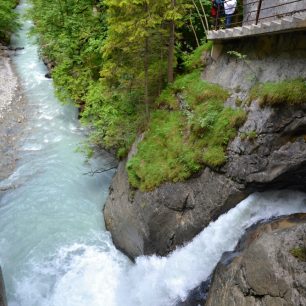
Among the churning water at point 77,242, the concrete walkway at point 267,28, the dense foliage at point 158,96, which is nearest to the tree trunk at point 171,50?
the dense foliage at point 158,96

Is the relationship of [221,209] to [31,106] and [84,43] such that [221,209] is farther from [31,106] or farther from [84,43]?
[31,106]

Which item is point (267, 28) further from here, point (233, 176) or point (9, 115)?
point (9, 115)

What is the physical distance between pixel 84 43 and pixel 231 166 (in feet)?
43.2

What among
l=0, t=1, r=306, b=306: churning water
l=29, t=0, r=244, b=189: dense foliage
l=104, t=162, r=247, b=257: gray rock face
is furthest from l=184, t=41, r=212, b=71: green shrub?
l=0, t=1, r=306, b=306: churning water

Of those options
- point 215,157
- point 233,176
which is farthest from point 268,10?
point 233,176

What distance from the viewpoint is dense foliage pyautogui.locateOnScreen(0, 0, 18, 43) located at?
28784 mm

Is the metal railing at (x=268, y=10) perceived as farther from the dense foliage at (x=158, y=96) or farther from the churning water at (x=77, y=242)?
the churning water at (x=77, y=242)

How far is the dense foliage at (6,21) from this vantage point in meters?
28.8

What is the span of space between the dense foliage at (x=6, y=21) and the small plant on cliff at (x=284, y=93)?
26642 mm

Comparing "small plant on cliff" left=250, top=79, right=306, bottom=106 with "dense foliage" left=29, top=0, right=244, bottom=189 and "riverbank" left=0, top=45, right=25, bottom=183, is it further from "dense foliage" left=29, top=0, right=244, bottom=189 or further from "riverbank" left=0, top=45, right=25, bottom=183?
"riverbank" left=0, top=45, right=25, bottom=183

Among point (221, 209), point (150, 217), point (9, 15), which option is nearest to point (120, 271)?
point (150, 217)

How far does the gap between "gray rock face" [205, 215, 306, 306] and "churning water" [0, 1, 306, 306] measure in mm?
1350

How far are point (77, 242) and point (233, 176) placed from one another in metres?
6.77

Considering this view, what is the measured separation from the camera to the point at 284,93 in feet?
28.2
